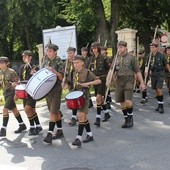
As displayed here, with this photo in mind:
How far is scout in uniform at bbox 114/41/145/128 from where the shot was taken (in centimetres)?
896

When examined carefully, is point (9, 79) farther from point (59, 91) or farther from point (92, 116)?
point (92, 116)

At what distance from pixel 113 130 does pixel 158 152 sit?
205 centimetres

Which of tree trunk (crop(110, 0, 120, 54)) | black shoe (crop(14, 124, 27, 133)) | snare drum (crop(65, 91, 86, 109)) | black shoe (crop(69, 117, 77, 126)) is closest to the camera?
snare drum (crop(65, 91, 86, 109))

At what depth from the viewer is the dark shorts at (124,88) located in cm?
898

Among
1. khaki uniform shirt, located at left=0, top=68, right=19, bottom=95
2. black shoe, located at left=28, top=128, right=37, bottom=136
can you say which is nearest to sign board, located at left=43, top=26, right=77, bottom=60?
khaki uniform shirt, located at left=0, top=68, right=19, bottom=95

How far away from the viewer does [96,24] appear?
20.2 metres

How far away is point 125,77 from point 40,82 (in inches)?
91.8

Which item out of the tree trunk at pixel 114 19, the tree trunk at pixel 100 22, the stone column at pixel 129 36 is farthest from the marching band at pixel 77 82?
the tree trunk at pixel 114 19

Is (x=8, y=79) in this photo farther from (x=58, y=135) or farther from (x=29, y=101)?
(x=58, y=135)

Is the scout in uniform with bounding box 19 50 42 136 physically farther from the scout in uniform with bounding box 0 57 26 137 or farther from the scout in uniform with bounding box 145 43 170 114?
the scout in uniform with bounding box 145 43 170 114

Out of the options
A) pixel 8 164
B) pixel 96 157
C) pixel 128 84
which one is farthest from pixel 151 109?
pixel 8 164

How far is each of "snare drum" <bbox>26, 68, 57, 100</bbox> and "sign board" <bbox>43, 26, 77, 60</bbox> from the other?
5.47m

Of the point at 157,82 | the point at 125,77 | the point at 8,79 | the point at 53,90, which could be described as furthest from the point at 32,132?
the point at 157,82

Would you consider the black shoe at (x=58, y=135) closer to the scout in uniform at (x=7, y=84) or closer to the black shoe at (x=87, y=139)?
the black shoe at (x=87, y=139)
